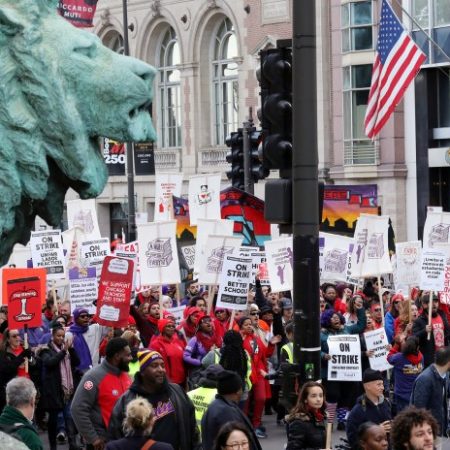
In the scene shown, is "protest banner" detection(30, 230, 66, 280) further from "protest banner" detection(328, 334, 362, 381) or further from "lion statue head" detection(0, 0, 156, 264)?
"lion statue head" detection(0, 0, 156, 264)

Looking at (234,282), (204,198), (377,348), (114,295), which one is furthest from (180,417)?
(204,198)

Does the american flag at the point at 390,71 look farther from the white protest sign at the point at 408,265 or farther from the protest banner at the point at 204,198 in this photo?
the protest banner at the point at 204,198

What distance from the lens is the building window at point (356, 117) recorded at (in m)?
37.1

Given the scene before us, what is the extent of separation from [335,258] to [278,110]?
10.9 metres

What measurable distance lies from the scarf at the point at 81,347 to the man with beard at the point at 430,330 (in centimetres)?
397

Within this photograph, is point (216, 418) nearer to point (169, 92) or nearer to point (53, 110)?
point (53, 110)

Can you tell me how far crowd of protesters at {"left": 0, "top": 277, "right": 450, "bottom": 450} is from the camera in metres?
7.61

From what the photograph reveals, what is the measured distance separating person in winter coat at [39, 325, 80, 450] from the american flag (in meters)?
6.53

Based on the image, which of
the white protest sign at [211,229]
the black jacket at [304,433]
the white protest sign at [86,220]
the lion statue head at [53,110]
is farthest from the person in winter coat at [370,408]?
the white protest sign at [86,220]

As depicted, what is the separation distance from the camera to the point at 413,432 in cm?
652

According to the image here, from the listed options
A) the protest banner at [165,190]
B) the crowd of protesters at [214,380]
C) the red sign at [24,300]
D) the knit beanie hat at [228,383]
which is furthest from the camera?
the protest banner at [165,190]

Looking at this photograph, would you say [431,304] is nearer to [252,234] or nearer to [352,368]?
[352,368]

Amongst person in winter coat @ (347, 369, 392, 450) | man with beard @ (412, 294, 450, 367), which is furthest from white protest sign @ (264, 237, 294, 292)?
person in winter coat @ (347, 369, 392, 450)

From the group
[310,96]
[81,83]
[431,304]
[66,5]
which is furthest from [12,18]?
[66,5]
